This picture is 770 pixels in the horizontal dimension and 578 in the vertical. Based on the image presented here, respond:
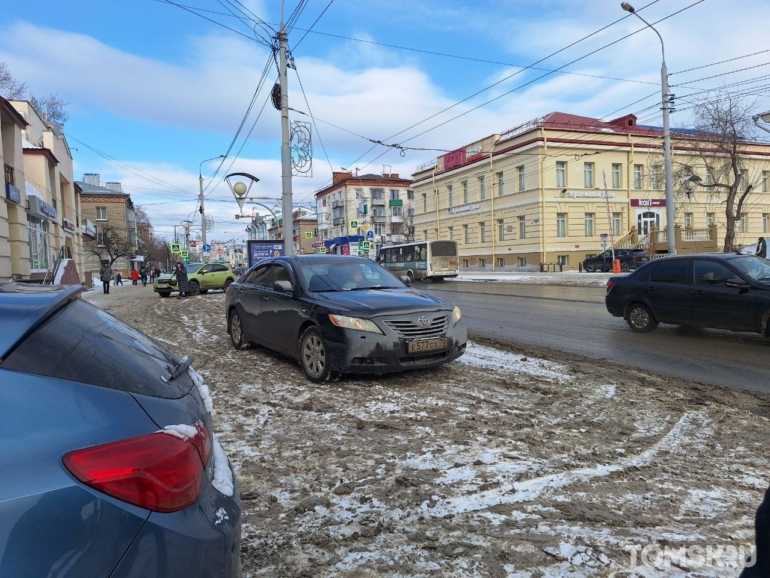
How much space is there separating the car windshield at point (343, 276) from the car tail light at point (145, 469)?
512 centimetres

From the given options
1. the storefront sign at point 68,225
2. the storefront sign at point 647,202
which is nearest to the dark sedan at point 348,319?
the storefront sign at point 68,225

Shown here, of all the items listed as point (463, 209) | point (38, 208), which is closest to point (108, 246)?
point (38, 208)

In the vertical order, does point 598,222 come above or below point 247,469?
above

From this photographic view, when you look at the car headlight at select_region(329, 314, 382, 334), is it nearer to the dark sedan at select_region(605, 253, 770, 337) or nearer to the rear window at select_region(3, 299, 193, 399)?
the rear window at select_region(3, 299, 193, 399)

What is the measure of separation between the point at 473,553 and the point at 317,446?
1827mm

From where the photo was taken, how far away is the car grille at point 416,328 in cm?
588

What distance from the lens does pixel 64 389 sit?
5.26ft

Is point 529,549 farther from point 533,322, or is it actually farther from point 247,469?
point 533,322

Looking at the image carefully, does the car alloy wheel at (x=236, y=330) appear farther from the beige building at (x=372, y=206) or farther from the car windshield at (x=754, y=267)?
the beige building at (x=372, y=206)

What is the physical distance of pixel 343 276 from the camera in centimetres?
721

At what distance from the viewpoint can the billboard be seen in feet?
96.6

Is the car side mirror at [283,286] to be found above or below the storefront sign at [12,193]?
below

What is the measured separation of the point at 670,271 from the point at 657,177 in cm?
3758

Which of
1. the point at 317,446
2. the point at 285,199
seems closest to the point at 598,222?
the point at 285,199
